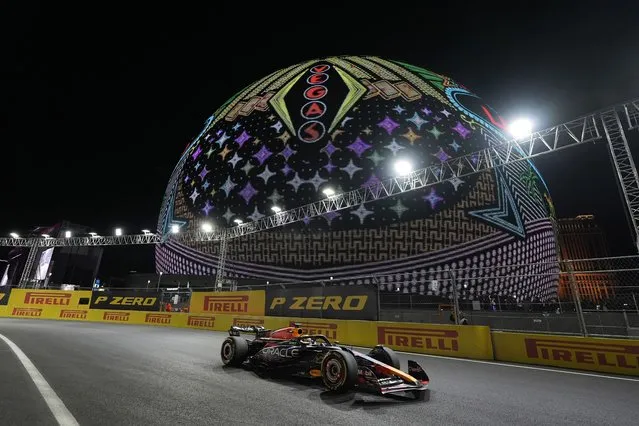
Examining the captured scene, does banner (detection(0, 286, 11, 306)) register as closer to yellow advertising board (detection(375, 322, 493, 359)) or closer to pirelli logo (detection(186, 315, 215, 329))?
pirelli logo (detection(186, 315, 215, 329))

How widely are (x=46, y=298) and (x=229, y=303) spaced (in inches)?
617

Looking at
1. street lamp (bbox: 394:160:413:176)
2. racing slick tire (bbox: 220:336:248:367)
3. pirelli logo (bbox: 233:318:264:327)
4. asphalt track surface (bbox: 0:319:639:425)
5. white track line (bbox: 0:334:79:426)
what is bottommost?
asphalt track surface (bbox: 0:319:639:425)

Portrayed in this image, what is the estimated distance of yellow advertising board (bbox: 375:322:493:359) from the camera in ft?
24.5

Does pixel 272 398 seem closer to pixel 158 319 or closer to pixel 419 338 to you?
pixel 419 338

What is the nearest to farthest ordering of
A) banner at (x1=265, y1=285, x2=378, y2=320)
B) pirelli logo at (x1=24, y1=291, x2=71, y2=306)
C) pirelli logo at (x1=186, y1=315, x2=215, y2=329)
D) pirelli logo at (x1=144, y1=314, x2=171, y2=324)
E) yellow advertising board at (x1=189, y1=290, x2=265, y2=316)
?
banner at (x1=265, y1=285, x2=378, y2=320), yellow advertising board at (x1=189, y1=290, x2=265, y2=316), pirelli logo at (x1=186, y1=315, x2=215, y2=329), pirelli logo at (x1=144, y1=314, x2=171, y2=324), pirelli logo at (x1=24, y1=291, x2=71, y2=306)

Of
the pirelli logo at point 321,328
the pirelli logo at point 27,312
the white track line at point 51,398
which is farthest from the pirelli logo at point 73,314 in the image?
the white track line at point 51,398

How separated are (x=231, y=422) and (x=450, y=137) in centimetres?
3427

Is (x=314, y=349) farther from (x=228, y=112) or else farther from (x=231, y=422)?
(x=228, y=112)

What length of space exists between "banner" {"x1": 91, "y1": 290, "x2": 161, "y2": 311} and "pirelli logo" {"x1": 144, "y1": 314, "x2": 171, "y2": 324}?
446 millimetres

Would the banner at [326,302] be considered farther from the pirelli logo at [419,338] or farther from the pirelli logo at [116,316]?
the pirelli logo at [116,316]

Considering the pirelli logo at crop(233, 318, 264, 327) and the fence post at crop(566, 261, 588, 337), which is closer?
the fence post at crop(566, 261, 588, 337)

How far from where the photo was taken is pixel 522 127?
49.3ft

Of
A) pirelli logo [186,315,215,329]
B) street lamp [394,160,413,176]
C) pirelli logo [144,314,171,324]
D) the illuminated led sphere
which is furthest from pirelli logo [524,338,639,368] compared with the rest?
the illuminated led sphere

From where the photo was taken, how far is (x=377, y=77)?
36906 millimetres
